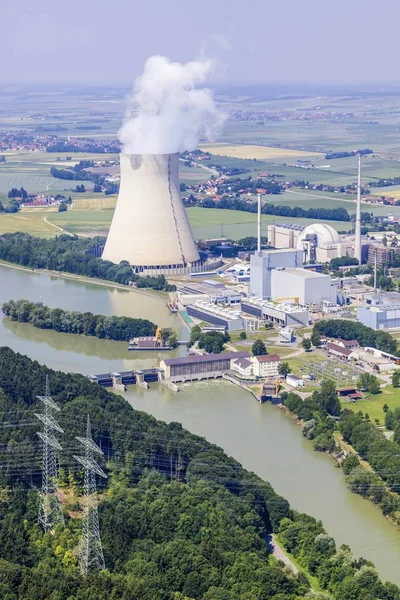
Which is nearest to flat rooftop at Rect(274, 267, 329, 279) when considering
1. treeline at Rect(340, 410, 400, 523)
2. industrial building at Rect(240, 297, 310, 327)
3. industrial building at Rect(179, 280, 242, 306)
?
industrial building at Rect(240, 297, 310, 327)

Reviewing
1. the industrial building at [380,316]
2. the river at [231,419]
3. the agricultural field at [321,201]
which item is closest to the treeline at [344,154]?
the agricultural field at [321,201]

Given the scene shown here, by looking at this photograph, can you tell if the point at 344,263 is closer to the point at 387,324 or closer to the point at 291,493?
the point at 387,324

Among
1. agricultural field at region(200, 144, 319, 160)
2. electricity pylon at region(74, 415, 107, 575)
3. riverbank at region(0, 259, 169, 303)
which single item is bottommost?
agricultural field at region(200, 144, 319, 160)

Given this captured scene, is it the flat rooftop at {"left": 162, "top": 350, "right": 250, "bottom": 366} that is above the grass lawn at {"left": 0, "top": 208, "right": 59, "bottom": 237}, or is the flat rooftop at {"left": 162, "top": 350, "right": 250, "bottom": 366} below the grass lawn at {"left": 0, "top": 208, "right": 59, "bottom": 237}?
above

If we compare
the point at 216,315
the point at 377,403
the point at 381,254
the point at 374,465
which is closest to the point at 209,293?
the point at 216,315

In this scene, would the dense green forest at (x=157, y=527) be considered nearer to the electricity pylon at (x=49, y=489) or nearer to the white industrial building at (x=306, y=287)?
the electricity pylon at (x=49, y=489)

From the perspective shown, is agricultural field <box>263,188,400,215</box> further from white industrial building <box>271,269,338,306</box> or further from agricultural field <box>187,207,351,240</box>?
white industrial building <box>271,269,338,306</box>

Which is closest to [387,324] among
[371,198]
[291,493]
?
[291,493]
